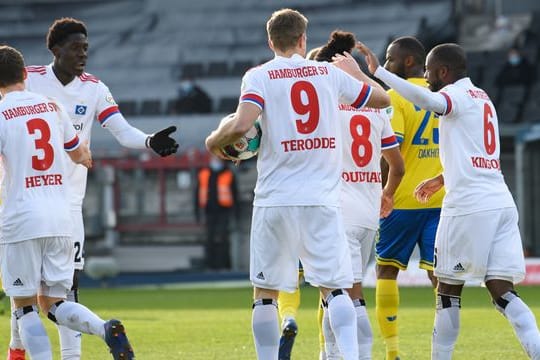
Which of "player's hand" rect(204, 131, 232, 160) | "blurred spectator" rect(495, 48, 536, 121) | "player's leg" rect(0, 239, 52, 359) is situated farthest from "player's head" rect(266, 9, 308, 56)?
"blurred spectator" rect(495, 48, 536, 121)

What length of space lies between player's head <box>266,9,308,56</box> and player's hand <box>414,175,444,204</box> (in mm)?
1603

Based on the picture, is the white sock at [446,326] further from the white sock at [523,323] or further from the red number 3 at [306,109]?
the red number 3 at [306,109]

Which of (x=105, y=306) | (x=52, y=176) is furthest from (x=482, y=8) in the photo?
(x=52, y=176)

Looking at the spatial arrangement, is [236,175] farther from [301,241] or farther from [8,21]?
[301,241]

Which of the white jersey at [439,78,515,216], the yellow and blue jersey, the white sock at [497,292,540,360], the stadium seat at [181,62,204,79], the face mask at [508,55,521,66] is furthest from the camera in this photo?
the stadium seat at [181,62,204,79]

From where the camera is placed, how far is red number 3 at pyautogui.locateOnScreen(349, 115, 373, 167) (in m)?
8.48

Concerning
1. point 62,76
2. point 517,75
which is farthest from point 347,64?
point 517,75

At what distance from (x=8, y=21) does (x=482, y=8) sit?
13.4 meters

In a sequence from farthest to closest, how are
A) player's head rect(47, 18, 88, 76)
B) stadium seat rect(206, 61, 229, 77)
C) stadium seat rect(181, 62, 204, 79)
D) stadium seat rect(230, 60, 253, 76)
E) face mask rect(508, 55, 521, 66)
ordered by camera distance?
stadium seat rect(181, 62, 204, 79)
stadium seat rect(206, 61, 229, 77)
stadium seat rect(230, 60, 253, 76)
face mask rect(508, 55, 521, 66)
player's head rect(47, 18, 88, 76)

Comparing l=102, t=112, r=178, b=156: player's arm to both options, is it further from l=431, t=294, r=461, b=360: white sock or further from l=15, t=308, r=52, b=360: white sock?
l=431, t=294, r=461, b=360: white sock

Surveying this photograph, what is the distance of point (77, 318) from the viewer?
7.51 m

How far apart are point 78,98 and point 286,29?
75.2 inches

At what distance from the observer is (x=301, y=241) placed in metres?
7.25

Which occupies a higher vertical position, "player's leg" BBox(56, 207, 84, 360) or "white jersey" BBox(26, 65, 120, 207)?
"white jersey" BBox(26, 65, 120, 207)
